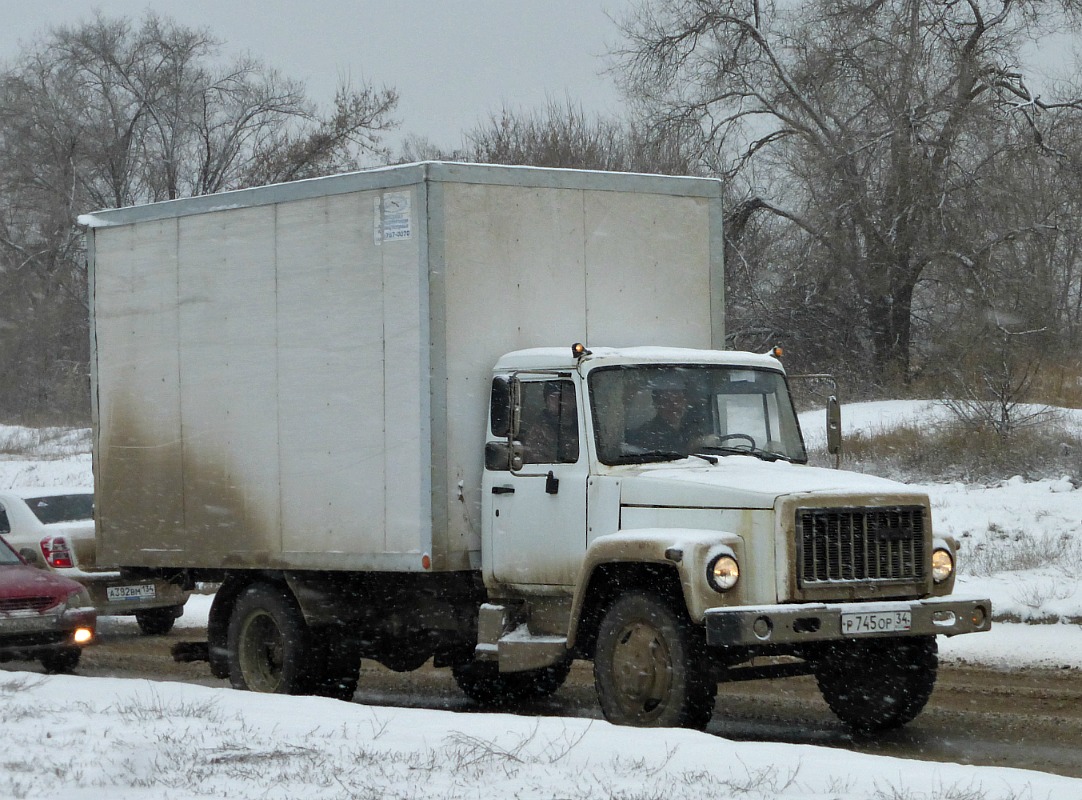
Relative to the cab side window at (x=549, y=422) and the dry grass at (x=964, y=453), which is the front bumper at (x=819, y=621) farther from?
the dry grass at (x=964, y=453)

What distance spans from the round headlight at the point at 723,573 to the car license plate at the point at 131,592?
730 cm

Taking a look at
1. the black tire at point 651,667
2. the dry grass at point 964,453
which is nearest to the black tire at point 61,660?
the black tire at point 651,667

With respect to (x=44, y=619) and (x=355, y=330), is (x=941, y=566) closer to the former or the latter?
(x=355, y=330)

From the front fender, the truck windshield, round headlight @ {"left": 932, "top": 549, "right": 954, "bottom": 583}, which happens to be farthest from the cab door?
round headlight @ {"left": 932, "top": 549, "right": 954, "bottom": 583}

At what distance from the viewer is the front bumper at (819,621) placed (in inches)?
303

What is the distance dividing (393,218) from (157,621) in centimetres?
764

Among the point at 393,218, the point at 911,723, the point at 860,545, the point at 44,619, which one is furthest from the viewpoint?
the point at 44,619

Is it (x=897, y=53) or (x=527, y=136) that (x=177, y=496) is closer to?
(x=897, y=53)

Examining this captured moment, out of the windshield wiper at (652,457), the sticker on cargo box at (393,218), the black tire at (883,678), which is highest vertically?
the sticker on cargo box at (393,218)

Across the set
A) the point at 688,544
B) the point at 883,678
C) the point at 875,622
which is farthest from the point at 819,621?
the point at 883,678

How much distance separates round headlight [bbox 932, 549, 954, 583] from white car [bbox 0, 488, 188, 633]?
704 centimetres

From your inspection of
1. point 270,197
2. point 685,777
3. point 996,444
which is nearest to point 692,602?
point 685,777

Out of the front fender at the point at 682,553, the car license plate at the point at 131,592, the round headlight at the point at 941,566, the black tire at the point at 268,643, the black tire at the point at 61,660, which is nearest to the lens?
the front fender at the point at 682,553

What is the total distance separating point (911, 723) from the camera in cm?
923
